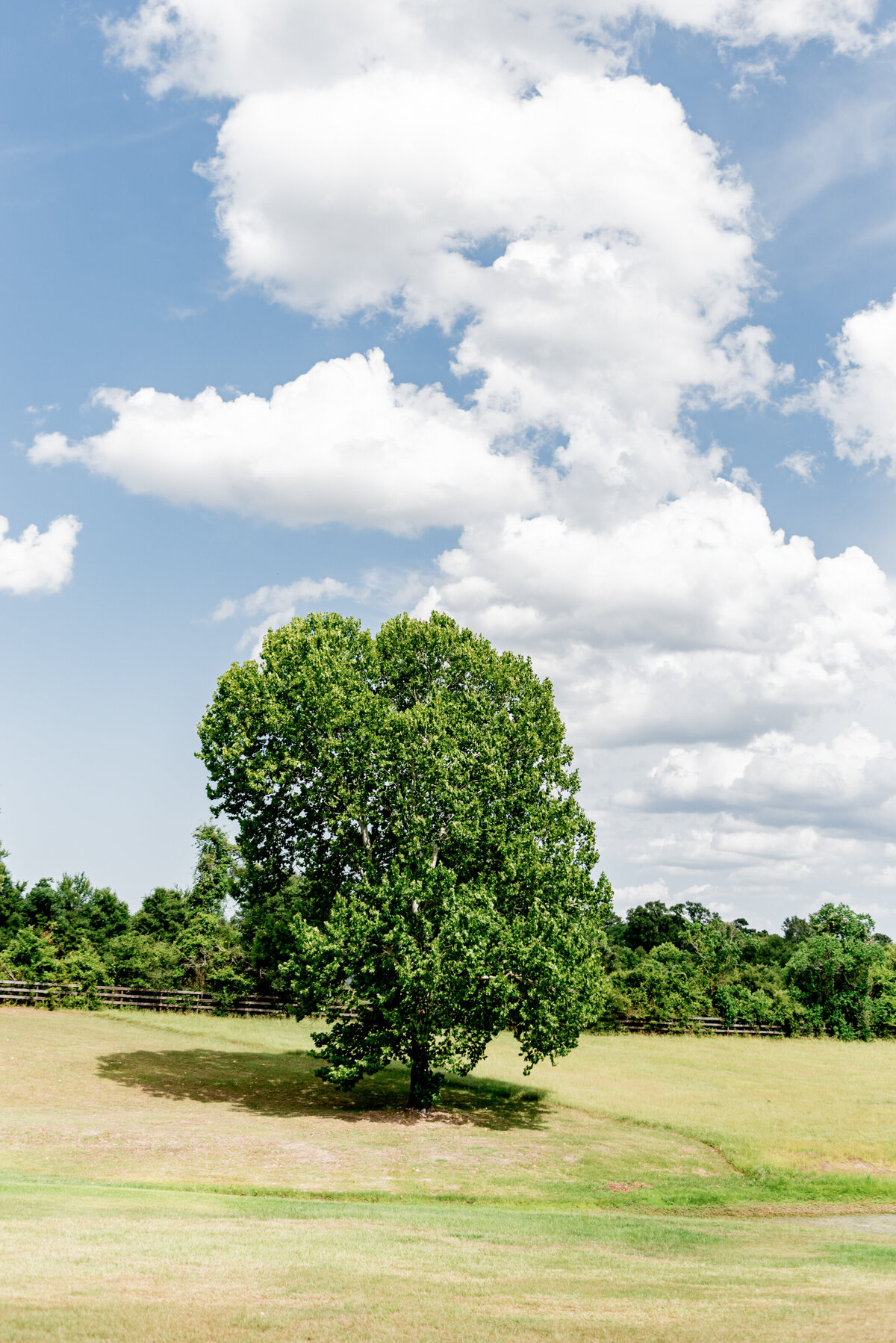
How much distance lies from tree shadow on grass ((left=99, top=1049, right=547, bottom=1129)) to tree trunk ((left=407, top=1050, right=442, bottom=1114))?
0.58 m

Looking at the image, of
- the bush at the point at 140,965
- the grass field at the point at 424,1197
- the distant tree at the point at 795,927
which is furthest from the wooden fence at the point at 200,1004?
the distant tree at the point at 795,927

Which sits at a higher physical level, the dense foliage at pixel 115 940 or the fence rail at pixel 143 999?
the dense foliage at pixel 115 940

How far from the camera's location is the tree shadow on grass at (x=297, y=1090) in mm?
36812

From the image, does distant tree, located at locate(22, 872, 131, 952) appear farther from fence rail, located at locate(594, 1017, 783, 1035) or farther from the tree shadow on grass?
fence rail, located at locate(594, 1017, 783, 1035)

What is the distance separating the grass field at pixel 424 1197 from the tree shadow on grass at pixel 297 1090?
21cm

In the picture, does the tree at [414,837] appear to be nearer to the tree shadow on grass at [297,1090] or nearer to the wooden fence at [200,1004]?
the tree shadow on grass at [297,1090]

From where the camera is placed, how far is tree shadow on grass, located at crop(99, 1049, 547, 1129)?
36.8 metres

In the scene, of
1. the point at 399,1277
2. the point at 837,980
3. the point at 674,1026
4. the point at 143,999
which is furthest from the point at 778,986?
the point at 399,1277

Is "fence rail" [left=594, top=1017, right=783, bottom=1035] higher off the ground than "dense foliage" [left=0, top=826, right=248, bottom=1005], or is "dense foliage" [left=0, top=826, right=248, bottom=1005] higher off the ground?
"dense foliage" [left=0, top=826, right=248, bottom=1005]

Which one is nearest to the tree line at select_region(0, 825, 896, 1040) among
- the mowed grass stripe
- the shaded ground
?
the shaded ground

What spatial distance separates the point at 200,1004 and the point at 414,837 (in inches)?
1492

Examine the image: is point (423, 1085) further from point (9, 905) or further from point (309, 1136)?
point (9, 905)

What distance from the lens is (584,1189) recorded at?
27.5 meters

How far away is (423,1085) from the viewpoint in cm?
3647
